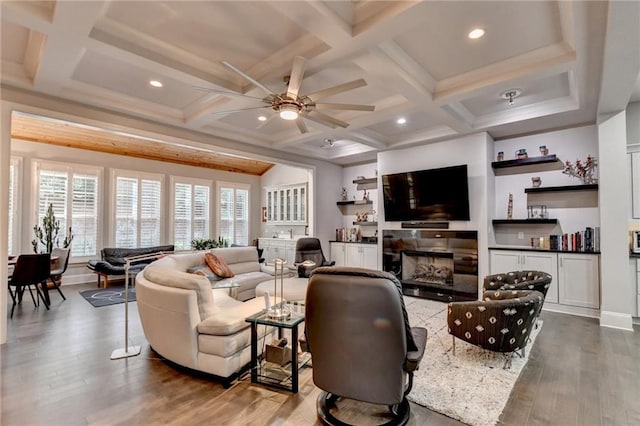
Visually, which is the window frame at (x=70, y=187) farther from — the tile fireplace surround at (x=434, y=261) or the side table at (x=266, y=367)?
the tile fireplace surround at (x=434, y=261)

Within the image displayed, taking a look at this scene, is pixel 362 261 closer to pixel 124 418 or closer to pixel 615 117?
pixel 615 117

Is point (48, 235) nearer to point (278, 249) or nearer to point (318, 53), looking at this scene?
point (278, 249)

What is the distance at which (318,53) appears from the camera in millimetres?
2818

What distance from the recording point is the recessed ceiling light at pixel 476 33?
267cm

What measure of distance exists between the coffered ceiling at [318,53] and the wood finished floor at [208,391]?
268cm

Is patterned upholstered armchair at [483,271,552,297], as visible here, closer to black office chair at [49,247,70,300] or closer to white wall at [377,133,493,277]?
white wall at [377,133,493,277]

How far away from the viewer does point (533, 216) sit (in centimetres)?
509

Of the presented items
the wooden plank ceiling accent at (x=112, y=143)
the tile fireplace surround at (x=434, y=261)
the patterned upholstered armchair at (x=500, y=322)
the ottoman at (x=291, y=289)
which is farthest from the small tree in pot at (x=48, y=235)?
the patterned upholstered armchair at (x=500, y=322)

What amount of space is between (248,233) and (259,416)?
787cm

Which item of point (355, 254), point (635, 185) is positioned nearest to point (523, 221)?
point (635, 185)

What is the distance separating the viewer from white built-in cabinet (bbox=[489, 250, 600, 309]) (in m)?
4.27

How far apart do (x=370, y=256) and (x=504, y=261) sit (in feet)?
8.64

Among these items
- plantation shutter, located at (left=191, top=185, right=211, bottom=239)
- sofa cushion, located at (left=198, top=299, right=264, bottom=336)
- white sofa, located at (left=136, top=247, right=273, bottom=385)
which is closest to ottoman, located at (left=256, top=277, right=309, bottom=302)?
white sofa, located at (left=136, top=247, right=273, bottom=385)

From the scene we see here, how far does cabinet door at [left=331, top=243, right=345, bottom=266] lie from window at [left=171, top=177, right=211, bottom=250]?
12.7 feet
